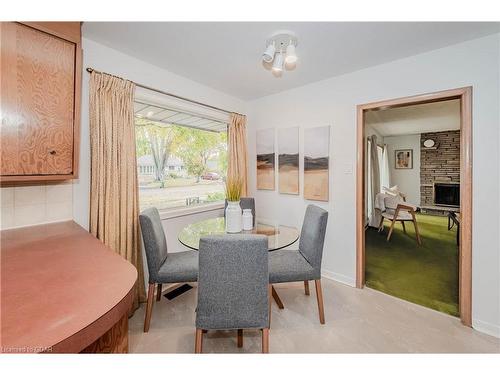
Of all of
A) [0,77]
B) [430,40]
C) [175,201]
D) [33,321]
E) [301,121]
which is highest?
[430,40]

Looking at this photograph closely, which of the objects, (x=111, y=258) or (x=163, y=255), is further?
(x=163, y=255)

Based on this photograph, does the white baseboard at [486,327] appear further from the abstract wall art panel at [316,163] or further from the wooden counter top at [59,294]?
the wooden counter top at [59,294]

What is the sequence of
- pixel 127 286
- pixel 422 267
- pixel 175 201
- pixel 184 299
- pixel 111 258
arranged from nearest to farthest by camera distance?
pixel 127 286 < pixel 111 258 < pixel 184 299 < pixel 175 201 < pixel 422 267

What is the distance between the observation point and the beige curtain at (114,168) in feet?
5.94

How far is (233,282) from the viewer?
4.09 ft

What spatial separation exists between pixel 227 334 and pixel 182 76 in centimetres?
263

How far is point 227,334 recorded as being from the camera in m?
1.72

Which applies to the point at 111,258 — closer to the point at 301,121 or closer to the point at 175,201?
the point at 175,201

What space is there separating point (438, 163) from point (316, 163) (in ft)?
19.3

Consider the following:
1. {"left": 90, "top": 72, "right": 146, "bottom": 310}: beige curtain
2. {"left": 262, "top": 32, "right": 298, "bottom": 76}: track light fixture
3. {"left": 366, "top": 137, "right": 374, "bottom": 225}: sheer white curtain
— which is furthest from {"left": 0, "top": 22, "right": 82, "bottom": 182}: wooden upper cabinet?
{"left": 366, "top": 137, "right": 374, "bottom": 225}: sheer white curtain

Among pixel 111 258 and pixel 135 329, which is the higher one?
pixel 111 258

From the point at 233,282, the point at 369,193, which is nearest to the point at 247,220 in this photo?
the point at 233,282

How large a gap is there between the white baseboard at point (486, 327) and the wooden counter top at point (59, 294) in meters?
2.57

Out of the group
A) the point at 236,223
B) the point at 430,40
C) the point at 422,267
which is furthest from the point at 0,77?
the point at 422,267
